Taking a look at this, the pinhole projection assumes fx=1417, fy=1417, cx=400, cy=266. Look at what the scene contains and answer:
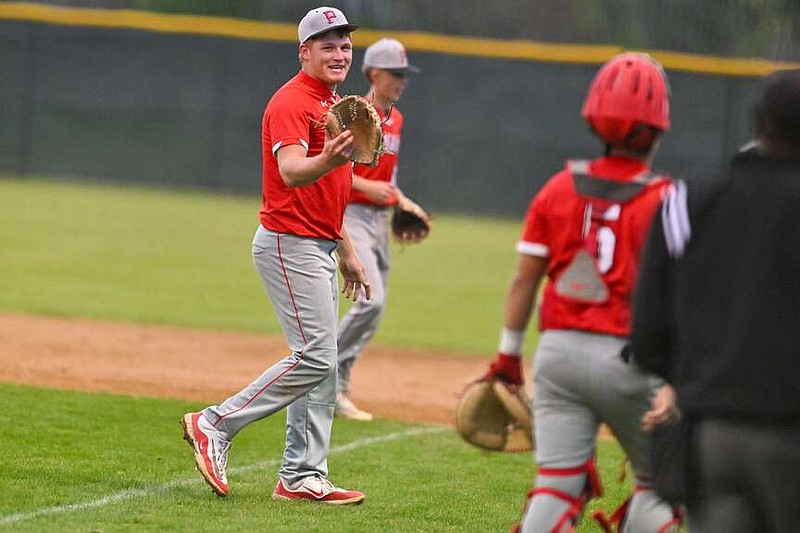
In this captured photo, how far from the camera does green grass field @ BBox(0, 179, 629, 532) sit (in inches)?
231

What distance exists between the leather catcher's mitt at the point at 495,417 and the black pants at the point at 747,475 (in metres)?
1.09

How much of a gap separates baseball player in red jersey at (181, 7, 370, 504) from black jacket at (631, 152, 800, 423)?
2635 mm

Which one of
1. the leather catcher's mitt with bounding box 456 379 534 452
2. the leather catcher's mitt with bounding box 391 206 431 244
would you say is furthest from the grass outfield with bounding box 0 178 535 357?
the leather catcher's mitt with bounding box 456 379 534 452

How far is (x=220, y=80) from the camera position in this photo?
25922 millimetres

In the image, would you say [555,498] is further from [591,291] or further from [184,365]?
[184,365]

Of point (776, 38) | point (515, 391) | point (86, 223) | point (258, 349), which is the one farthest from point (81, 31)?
point (515, 391)

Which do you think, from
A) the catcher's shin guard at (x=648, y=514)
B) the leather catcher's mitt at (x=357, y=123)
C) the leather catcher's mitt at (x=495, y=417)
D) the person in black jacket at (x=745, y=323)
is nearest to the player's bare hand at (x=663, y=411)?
the person in black jacket at (x=745, y=323)

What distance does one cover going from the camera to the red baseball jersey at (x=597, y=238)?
166 inches

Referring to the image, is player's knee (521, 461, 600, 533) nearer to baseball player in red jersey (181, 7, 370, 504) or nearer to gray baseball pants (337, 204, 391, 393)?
baseball player in red jersey (181, 7, 370, 504)

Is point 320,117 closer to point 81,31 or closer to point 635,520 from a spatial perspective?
point 635,520

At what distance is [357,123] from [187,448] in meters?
2.41

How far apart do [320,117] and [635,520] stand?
2.39 m

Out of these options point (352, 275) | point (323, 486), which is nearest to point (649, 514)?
point (323, 486)

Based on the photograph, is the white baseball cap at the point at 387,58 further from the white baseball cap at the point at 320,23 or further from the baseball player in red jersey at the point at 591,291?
the baseball player in red jersey at the point at 591,291
